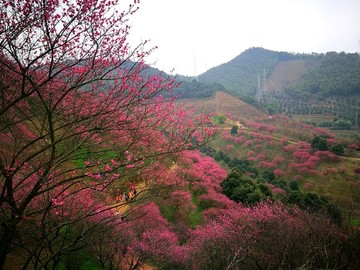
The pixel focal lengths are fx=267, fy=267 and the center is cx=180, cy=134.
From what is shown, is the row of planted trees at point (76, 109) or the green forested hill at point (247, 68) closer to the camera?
the row of planted trees at point (76, 109)

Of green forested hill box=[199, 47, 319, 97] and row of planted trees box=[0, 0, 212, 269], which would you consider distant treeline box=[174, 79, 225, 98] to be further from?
row of planted trees box=[0, 0, 212, 269]

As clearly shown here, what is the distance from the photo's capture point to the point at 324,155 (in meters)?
28.6

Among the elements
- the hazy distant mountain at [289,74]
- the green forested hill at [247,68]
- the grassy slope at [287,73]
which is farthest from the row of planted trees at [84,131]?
the grassy slope at [287,73]

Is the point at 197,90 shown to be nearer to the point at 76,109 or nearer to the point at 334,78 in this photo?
the point at 334,78

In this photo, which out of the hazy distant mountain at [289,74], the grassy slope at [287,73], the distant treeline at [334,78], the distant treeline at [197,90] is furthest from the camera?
the grassy slope at [287,73]

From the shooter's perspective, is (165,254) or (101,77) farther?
(165,254)

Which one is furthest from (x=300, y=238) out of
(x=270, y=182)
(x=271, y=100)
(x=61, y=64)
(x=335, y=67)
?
(x=335, y=67)

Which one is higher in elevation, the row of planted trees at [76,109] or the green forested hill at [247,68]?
the green forested hill at [247,68]

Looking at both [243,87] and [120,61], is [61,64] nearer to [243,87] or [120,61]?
[120,61]

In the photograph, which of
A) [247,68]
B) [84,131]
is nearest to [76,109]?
[84,131]

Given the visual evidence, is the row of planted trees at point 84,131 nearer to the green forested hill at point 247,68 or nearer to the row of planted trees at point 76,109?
the row of planted trees at point 76,109

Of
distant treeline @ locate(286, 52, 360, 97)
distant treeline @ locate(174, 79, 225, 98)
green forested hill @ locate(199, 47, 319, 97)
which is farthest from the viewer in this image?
green forested hill @ locate(199, 47, 319, 97)

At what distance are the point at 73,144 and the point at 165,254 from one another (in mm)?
8012

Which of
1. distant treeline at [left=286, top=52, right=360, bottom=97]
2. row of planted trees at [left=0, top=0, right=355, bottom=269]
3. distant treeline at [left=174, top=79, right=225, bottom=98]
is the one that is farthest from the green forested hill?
row of planted trees at [left=0, top=0, right=355, bottom=269]
